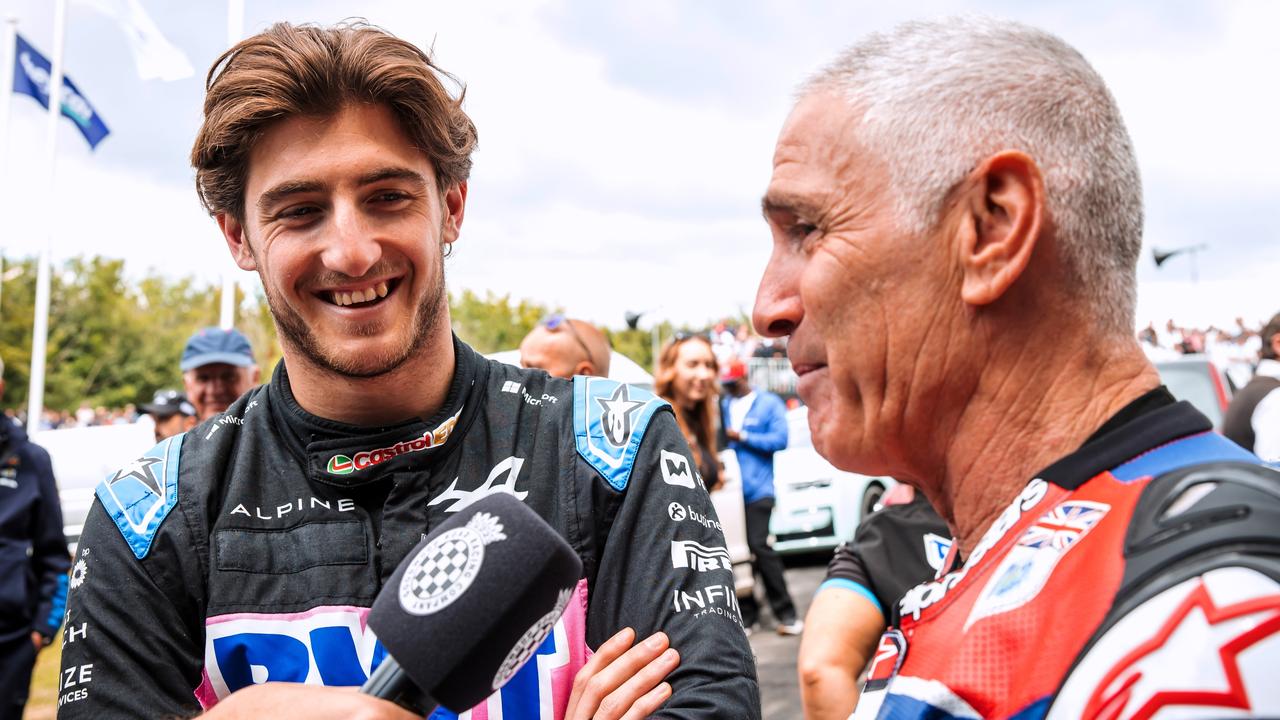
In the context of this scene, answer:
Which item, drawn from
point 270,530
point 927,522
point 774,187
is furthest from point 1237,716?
point 927,522

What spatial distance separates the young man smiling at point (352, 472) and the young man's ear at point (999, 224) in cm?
85

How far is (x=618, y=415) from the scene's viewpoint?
2.04 m

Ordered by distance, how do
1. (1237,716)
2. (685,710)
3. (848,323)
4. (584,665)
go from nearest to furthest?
(1237,716)
(848,323)
(685,710)
(584,665)

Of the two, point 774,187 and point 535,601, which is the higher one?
point 774,187

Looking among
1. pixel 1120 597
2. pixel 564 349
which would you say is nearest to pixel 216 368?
pixel 564 349

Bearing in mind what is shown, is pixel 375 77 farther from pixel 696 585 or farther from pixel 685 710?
pixel 685 710

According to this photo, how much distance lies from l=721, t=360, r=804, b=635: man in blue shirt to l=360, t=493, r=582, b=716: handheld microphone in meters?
6.18

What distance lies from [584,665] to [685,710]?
248mm

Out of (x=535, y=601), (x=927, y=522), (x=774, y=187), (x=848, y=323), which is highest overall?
(x=774, y=187)

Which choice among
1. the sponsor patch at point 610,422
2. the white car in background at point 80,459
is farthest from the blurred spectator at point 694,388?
the white car in background at point 80,459

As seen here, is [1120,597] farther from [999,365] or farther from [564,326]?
[564,326]

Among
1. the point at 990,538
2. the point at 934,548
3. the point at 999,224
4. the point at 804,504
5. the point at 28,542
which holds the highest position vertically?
the point at 999,224

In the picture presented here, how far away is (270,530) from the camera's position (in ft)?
6.27

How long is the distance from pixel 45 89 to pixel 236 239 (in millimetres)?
15221
